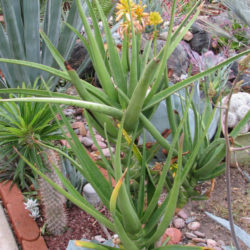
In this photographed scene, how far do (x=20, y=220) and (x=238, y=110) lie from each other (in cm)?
161

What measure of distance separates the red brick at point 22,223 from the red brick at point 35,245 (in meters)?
0.02

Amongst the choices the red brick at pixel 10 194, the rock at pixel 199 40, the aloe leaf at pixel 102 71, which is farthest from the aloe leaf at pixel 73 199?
the rock at pixel 199 40

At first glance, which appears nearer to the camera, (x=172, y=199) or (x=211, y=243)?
(x=172, y=199)

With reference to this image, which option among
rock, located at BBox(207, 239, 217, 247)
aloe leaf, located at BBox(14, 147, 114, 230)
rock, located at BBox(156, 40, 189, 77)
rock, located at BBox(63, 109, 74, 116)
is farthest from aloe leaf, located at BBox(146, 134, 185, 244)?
rock, located at BBox(156, 40, 189, 77)

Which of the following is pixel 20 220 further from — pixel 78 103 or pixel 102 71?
pixel 78 103

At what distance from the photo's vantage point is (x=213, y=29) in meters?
2.61

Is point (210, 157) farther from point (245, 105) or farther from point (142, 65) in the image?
point (245, 105)

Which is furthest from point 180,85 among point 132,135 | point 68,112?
point 68,112

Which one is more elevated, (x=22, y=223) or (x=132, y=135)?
(x=132, y=135)

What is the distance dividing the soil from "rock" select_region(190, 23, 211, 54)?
210cm

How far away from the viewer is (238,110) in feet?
7.41

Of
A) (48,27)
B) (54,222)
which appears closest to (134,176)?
(54,222)

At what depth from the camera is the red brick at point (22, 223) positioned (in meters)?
1.44

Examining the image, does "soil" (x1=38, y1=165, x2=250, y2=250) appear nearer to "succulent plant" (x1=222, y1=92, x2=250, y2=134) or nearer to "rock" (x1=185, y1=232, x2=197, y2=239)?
"rock" (x1=185, y1=232, x2=197, y2=239)
